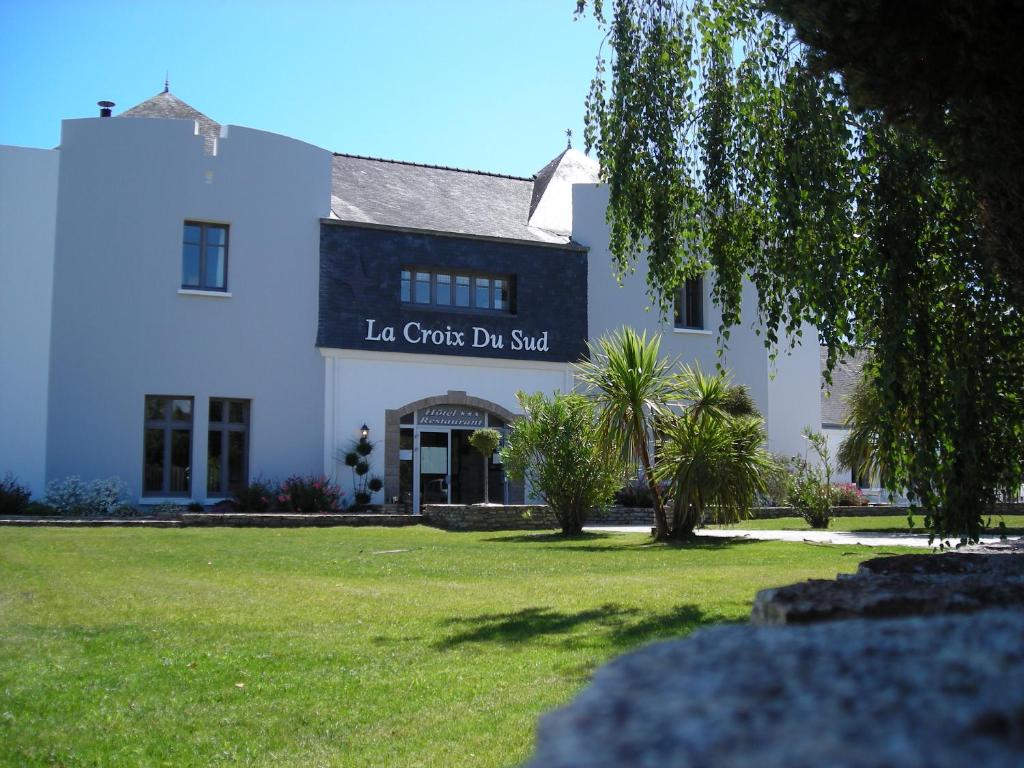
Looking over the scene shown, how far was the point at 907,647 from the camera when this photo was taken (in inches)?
49.7

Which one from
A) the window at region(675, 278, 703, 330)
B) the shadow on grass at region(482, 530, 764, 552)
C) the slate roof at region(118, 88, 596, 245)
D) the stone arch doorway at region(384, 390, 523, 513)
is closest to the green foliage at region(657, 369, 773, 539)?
the shadow on grass at region(482, 530, 764, 552)

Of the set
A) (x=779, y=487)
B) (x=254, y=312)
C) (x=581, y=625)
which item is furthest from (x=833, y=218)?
(x=254, y=312)

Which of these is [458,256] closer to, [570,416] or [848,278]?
[570,416]

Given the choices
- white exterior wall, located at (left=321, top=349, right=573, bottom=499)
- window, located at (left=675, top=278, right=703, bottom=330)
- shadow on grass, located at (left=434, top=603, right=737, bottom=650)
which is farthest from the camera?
window, located at (left=675, top=278, right=703, bottom=330)

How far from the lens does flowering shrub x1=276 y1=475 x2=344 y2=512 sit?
24281 mm

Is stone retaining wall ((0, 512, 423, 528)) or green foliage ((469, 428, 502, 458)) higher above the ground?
green foliage ((469, 428, 502, 458))

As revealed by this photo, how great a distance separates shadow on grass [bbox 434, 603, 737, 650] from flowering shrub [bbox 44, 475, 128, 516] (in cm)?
1697

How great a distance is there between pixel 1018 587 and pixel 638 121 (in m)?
7.80

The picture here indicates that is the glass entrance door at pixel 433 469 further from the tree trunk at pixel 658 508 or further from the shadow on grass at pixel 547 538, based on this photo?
the tree trunk at pixel 658 508

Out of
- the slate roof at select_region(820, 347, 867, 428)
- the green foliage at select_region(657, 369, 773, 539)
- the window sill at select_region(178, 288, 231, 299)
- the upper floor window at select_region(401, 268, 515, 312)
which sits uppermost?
the upper floor window at select_region(401, 268, 515, 312)

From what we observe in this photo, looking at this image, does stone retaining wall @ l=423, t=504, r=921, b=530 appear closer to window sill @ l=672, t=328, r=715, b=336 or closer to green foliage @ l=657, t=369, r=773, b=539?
green foliage @ l=657, t=369, r=773, b=539

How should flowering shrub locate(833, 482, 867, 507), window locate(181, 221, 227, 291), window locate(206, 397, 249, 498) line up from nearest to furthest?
window locate(206, 397, 249, 498), window locate(181, 221, 227, 291), flowering shrub locate(833, 482, 867, 507)

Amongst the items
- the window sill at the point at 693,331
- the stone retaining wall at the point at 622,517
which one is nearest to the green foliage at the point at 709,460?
the stone retaining wall at the point at 622,517

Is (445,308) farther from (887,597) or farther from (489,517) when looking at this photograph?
(887,597)
